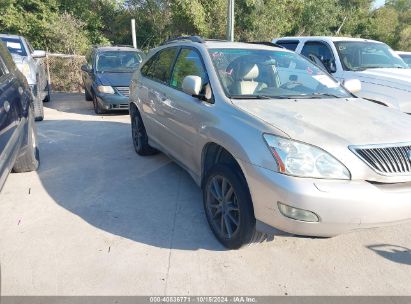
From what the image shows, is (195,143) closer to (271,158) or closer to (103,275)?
(271,158)

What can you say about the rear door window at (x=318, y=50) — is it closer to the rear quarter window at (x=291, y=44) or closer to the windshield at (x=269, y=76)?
the rear quarter window at (x=291, y=44)

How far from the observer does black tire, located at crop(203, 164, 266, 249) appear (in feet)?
9.00

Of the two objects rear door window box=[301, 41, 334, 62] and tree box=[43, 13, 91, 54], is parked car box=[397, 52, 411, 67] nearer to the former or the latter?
rear door window box=[301, 41, 334, 62]

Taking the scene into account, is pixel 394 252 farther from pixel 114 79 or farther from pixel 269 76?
pixel 114 79

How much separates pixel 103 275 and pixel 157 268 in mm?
399

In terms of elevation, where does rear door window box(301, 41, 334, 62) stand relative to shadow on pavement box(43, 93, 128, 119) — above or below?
above

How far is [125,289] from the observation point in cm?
258

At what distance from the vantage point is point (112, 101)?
8.25m

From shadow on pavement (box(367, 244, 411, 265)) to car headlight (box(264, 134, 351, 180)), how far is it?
106 centimetres

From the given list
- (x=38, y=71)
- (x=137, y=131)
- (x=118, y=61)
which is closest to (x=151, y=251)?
(x=137, y=131)

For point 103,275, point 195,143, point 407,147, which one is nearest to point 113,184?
point 195,143

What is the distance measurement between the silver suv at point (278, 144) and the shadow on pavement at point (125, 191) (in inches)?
14.3

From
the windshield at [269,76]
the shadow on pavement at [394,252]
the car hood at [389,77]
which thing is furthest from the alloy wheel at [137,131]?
the car hood at [389,77]

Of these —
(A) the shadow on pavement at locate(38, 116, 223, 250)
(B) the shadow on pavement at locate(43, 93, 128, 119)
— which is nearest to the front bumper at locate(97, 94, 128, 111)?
(B) the shadow on pavement at locate(43, 93, 128, 119)
